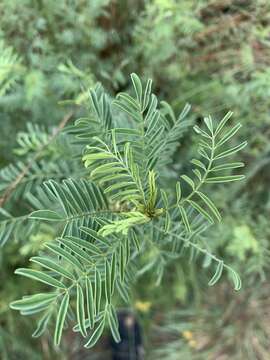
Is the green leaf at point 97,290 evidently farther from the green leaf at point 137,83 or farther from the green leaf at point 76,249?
the green leaf at point 137,83

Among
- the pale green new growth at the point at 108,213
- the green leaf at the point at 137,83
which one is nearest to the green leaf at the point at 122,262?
the pale green new growth at the point at 108,213

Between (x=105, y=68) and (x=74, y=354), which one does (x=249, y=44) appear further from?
(x=74, y=354)

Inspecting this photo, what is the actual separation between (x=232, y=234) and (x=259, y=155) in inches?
→ 6.9

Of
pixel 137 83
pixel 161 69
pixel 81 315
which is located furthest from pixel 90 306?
pixel 161 69

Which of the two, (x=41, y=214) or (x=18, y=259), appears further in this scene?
(x=18, y=259)

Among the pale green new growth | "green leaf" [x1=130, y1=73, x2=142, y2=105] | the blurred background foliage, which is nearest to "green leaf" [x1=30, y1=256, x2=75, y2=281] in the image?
the pale green new growth

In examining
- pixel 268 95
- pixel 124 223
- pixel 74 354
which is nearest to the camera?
pixel 124 223

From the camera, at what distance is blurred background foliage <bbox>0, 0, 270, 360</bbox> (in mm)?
885

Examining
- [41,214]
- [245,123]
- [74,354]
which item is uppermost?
[245,123]

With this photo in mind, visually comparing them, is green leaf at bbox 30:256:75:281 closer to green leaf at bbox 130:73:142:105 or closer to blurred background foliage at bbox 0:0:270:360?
green leaf at bbox 130:73:142:105

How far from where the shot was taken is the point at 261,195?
1.06 meters

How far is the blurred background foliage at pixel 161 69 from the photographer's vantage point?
89cm

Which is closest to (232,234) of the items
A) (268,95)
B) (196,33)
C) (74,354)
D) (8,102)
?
(268,95)

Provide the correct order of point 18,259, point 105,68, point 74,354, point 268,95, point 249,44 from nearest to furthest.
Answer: point 268,95 < point 249,44 < point 105,68 < point 18,259 < point 74,354
